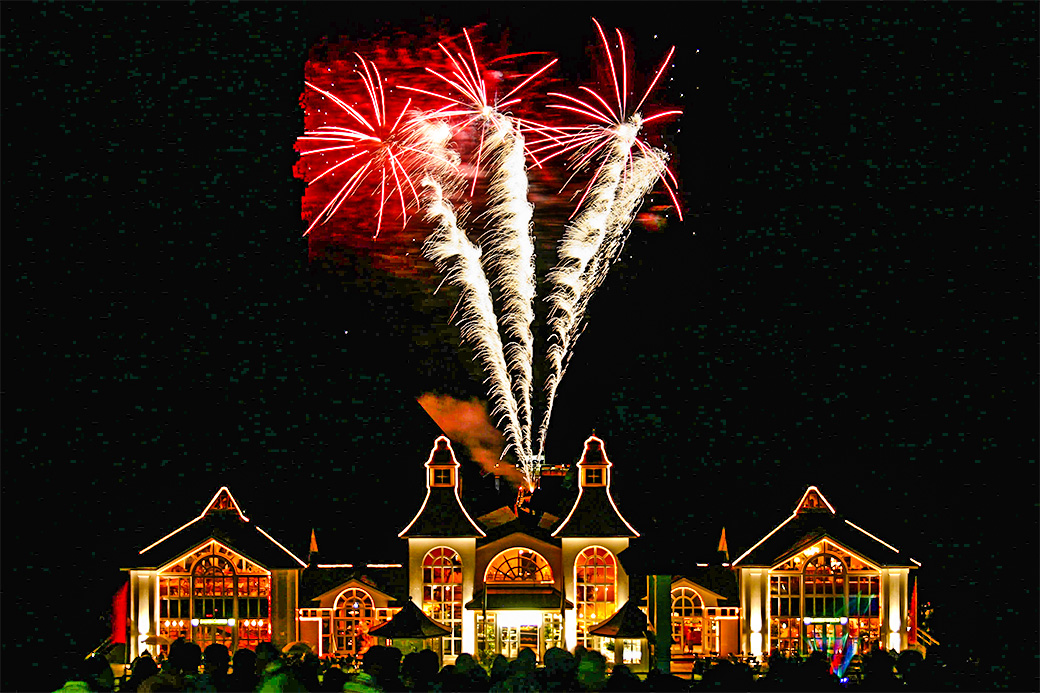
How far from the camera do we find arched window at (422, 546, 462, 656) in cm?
4166

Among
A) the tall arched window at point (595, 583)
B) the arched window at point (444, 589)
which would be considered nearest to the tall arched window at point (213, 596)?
the arched window at point (444, 589)

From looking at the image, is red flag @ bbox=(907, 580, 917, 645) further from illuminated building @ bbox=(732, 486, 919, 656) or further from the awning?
the awning

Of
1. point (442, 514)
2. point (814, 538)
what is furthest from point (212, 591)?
point (814, 538)

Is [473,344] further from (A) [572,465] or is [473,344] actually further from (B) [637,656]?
(B) [637,656]

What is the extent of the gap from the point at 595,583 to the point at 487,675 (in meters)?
5.52

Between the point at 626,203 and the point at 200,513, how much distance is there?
14503 millimetres

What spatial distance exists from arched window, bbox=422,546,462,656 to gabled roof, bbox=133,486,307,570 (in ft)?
11.2

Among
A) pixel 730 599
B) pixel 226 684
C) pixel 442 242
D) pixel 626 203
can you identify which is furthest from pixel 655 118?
pixel 226 684

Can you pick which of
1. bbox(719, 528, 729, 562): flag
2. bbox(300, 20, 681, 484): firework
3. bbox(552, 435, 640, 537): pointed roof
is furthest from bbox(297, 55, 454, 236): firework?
bbox(719, 528, 729, 562): flag

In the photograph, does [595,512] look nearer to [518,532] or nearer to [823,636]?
[518,532]

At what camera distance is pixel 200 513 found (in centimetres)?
4375

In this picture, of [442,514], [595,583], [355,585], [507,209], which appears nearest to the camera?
[595,583]

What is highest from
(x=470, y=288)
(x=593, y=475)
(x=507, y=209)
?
(x=507, y=209)

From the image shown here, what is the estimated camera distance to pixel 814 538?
134 feet
